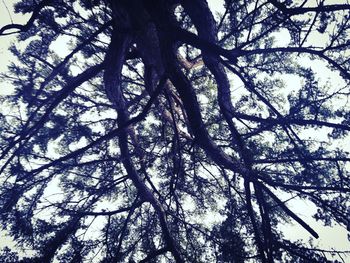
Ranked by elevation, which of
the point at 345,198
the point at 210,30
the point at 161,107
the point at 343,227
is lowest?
the point at 343,227

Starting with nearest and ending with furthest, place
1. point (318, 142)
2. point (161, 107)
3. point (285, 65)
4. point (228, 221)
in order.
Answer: point (228, 221)
point (318, 142)
point (161, 107)
point (285, 65)

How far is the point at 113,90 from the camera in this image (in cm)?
374

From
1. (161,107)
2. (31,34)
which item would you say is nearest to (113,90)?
(161,107)

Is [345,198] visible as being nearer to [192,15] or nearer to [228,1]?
[228,1]

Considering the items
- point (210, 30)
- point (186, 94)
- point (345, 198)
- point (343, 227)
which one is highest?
point (210, 30)

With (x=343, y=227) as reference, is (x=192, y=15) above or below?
above

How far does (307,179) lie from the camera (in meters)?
3.31

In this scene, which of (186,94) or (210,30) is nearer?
(186,94)

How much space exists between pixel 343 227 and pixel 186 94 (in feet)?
7.63

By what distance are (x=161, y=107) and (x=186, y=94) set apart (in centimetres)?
170

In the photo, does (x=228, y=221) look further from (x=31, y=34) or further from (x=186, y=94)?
(x=31, y=34)

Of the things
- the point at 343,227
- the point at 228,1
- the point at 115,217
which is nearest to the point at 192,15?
the point at 228,1

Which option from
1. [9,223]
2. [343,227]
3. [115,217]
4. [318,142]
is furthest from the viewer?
[115,217]

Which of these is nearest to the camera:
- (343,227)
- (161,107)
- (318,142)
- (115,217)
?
(343,227)
